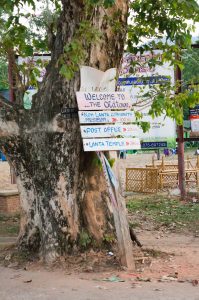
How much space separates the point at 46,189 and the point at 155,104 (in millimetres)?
1819

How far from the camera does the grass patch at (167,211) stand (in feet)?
31.9

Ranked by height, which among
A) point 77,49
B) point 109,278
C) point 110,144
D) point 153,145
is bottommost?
point 109,278

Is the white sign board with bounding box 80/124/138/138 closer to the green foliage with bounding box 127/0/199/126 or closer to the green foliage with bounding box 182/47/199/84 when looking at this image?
the green foliage with bounding box 127/0/199/126

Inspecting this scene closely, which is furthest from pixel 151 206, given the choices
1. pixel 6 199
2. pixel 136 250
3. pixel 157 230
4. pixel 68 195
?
pixel 68 195

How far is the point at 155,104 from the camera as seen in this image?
694cm

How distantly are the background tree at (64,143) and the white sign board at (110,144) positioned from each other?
1.42 feet

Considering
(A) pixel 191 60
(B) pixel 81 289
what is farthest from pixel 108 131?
(A) pixel 191 60

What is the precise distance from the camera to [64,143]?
264 inches

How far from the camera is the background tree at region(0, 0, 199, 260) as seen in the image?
669 centimetres

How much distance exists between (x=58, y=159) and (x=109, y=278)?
165 cm

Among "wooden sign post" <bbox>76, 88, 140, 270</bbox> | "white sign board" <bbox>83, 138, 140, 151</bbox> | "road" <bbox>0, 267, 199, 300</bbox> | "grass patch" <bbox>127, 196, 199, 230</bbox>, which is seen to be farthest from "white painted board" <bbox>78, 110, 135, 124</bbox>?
"grass patch" <bbox>127, 196, 199, 230</bbox>

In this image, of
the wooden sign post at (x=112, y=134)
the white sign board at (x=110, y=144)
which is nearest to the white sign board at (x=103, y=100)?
the wooden sign post at (x=112, y=134)

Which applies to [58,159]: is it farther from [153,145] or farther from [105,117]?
[153,145]

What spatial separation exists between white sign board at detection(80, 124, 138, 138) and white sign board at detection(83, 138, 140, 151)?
0.21ft
